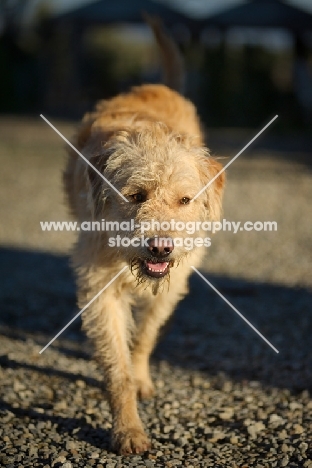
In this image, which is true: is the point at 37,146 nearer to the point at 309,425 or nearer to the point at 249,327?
the point at 249,327

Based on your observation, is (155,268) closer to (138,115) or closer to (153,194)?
(153,194)

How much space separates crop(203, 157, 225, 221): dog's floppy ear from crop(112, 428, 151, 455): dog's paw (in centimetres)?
148

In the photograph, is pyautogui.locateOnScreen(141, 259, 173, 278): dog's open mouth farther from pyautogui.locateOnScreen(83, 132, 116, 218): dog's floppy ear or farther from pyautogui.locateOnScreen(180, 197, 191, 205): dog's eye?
pyautogui.locateOnScreen(83, 132, 116, 218): dog's floppy ear

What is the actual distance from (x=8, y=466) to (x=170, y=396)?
1395mm

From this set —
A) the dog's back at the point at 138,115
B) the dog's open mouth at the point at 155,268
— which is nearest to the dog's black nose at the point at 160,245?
the dog's open mouth at the point at 155,268

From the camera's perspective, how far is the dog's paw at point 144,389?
4395 millimetres

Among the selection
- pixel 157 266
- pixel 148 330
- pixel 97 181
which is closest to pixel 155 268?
pixel 157 266

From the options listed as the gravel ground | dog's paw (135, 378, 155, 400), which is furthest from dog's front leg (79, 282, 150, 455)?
dog's paw (135, 378, 155, 400)

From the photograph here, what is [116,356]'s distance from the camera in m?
3.99

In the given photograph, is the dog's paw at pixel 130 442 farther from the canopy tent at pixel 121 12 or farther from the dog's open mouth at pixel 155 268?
the canopy tent at pixel 121 12

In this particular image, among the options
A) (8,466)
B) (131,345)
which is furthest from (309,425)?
(8,466)

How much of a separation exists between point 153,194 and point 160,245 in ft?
1.21

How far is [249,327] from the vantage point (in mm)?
5668

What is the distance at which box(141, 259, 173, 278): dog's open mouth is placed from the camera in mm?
3778
